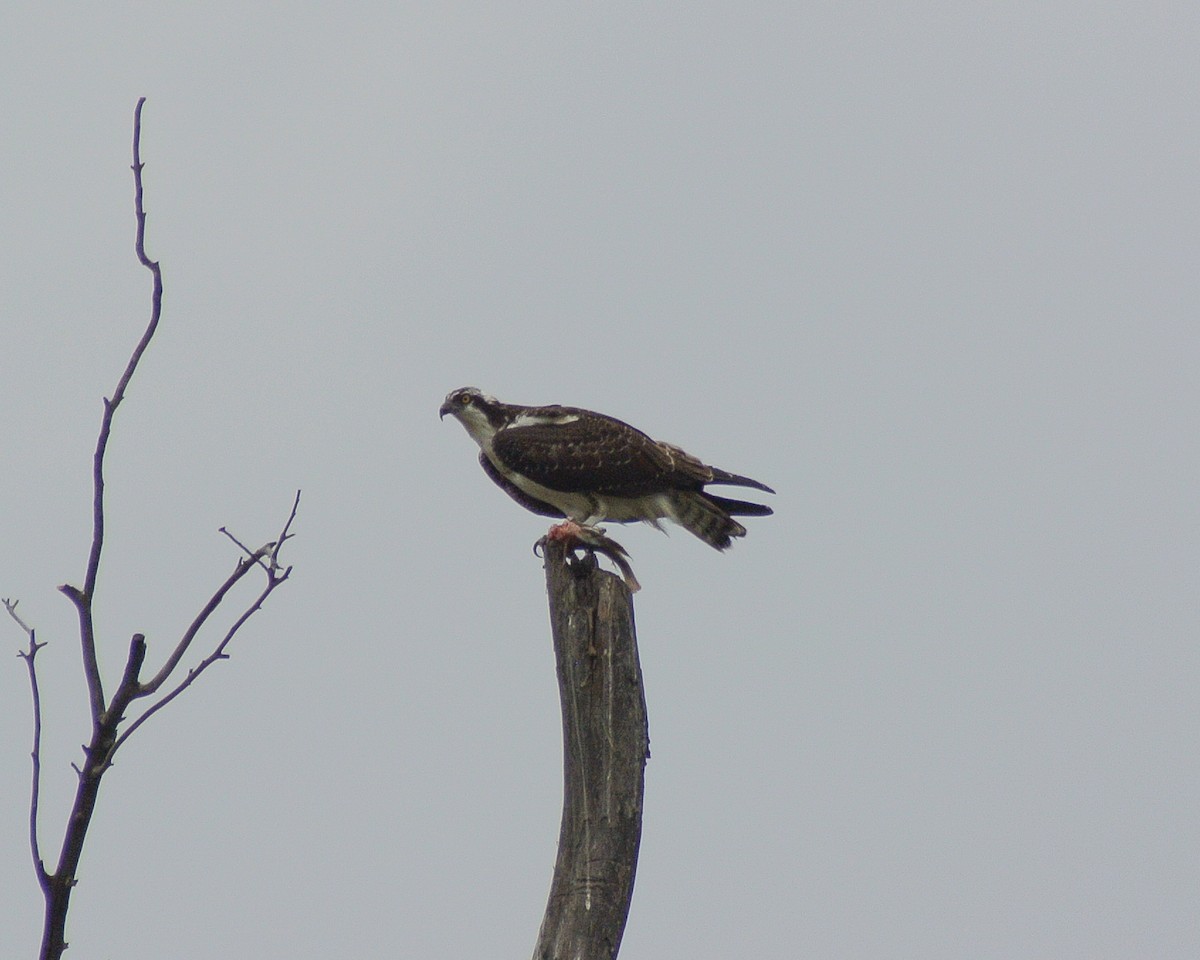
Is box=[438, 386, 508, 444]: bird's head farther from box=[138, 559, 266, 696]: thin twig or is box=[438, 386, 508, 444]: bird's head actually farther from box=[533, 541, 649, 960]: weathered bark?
box=[138, 559, 266, 696]: thin twig

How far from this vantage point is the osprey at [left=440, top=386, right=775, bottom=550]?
8.87 metres

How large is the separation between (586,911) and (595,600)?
3.93 feet

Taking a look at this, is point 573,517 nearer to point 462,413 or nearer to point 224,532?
point 462,413

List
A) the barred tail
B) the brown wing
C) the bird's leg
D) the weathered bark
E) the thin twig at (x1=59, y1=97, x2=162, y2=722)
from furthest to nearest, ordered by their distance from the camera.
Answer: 1. the barred tail
2. the brown wing
3. the bird's leg
4. the weathered bark
5. the thin twig at (x1=59, y1=97, x2=162, y2=722)

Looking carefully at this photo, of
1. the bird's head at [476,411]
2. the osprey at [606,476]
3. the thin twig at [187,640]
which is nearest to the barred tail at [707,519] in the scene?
the osprey at [606,476]

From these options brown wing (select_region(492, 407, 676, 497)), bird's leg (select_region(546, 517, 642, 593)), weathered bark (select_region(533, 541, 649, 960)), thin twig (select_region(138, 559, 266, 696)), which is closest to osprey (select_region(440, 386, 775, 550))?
brown wing (select_region(492, 407, 676, 497))

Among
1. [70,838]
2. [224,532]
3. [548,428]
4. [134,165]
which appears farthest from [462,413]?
[70,838]

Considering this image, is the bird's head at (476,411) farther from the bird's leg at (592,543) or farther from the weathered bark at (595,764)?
the weathered bark at (595,764)

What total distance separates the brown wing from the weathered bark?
323cm

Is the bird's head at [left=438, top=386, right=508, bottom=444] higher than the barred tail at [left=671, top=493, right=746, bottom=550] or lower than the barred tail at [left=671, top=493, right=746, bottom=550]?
higher

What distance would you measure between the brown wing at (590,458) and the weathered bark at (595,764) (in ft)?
10.6

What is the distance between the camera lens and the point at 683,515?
9.11 metres

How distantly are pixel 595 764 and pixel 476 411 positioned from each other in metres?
4.84

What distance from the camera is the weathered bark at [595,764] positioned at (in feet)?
15.8
